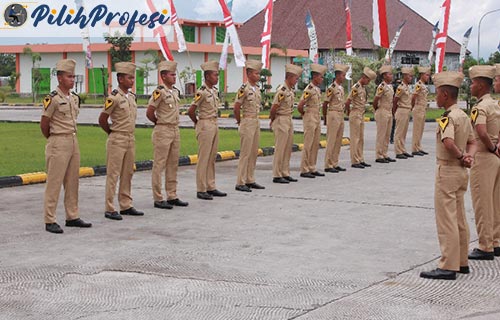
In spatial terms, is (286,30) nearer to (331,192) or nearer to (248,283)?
(331,192)

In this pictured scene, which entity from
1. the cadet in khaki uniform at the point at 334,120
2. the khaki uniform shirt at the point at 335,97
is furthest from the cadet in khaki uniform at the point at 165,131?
the khaki uniform shirt at the point at 335,97

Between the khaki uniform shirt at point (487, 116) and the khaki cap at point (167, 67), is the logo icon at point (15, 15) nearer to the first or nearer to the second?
the khaki cap at point (167, 67)

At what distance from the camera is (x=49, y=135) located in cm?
949

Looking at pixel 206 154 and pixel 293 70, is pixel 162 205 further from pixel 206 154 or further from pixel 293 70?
pixel 293 70

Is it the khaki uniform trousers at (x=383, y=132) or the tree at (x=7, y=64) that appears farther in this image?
the tree at (x=7, y=64)

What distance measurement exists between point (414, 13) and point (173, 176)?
63.7 metres

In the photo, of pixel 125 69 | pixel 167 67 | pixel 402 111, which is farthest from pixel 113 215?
pixel 402 111

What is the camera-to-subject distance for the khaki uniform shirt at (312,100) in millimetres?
14945

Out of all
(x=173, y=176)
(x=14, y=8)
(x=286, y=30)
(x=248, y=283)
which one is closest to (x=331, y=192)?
(x=173, y=176)

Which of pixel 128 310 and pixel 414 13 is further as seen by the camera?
pixel 414 13

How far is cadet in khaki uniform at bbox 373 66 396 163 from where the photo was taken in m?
17.8

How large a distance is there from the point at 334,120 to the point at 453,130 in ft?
29.3

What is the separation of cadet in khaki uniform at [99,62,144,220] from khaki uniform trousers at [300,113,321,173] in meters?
5.10

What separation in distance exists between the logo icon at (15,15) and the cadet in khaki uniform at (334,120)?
37.6 meters
